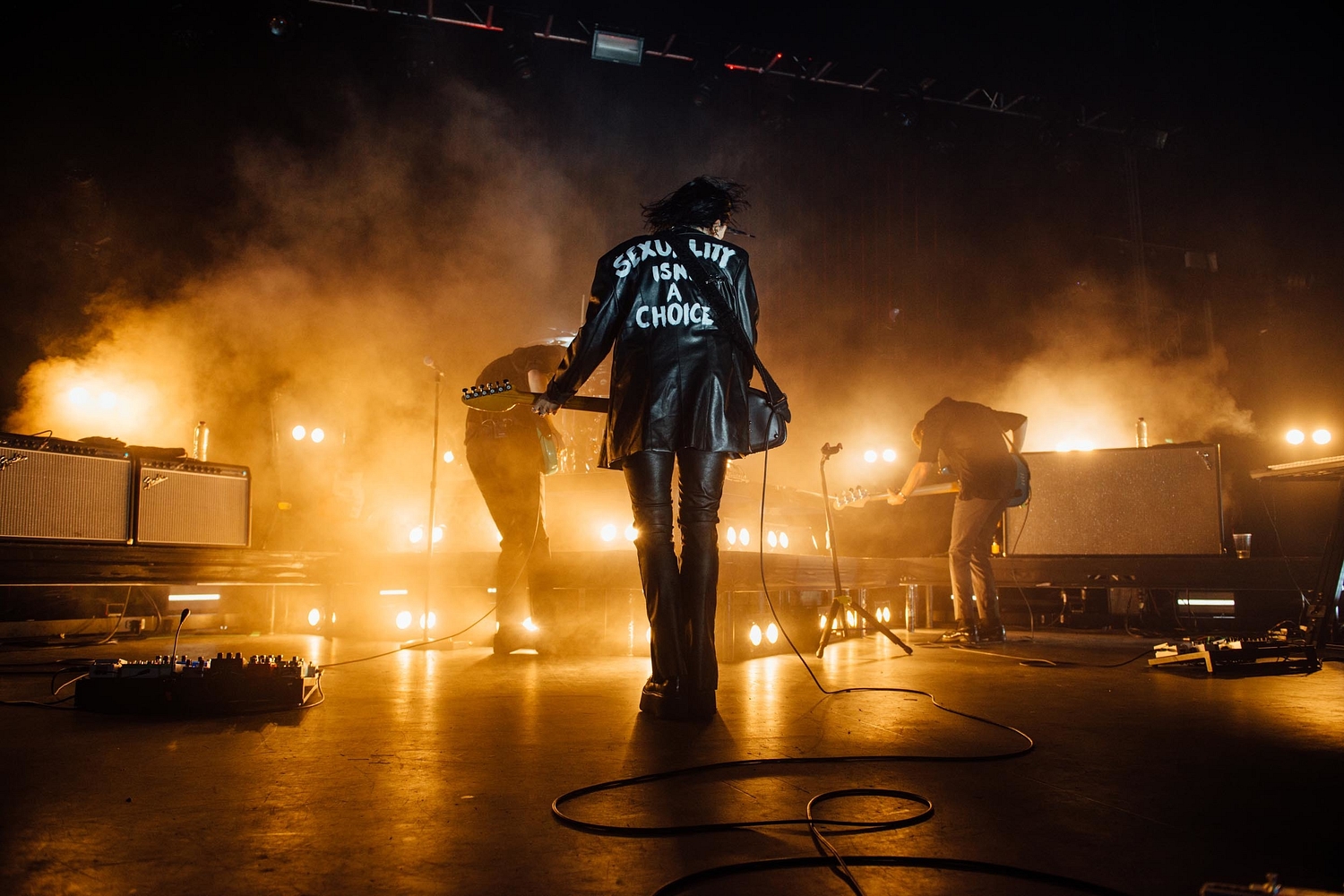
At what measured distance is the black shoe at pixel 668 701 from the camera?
238 cm

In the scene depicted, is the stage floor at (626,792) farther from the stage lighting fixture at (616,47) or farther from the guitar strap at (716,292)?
the stage lighting fixture at (616,47)

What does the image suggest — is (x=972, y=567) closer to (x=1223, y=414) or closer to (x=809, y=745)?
(x=809, y=745)

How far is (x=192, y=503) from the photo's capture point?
6.15 m

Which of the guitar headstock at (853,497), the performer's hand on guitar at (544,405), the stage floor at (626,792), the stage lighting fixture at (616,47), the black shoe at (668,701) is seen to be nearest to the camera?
the stage floor at (626,792)

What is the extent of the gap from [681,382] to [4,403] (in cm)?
997

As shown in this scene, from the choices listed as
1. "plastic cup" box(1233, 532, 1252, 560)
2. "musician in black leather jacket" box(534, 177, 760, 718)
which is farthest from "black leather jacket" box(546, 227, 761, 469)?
"plastic cup" box(1233, 532, 1252, 560)

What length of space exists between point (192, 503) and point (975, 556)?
6252 millimetres

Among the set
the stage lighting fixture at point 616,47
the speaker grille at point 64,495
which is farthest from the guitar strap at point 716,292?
the stage lighting fixture at point 616,47

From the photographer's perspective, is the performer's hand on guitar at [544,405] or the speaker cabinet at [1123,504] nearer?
the performer's hand on guitar at [544,405]

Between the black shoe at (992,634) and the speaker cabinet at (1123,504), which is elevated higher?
the speaker cabinet at (1123,504)

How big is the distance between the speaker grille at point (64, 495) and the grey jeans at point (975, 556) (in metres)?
6.30

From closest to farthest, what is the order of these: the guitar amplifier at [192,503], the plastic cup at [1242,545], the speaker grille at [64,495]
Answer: the speaker grille at [64,495] → the guitar amplifier at [192,503] → the plastic cup at [1242,545]

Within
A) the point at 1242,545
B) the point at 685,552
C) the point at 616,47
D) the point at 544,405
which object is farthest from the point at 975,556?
the point at 616,47

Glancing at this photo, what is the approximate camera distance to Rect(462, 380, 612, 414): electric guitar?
275 centimetres
